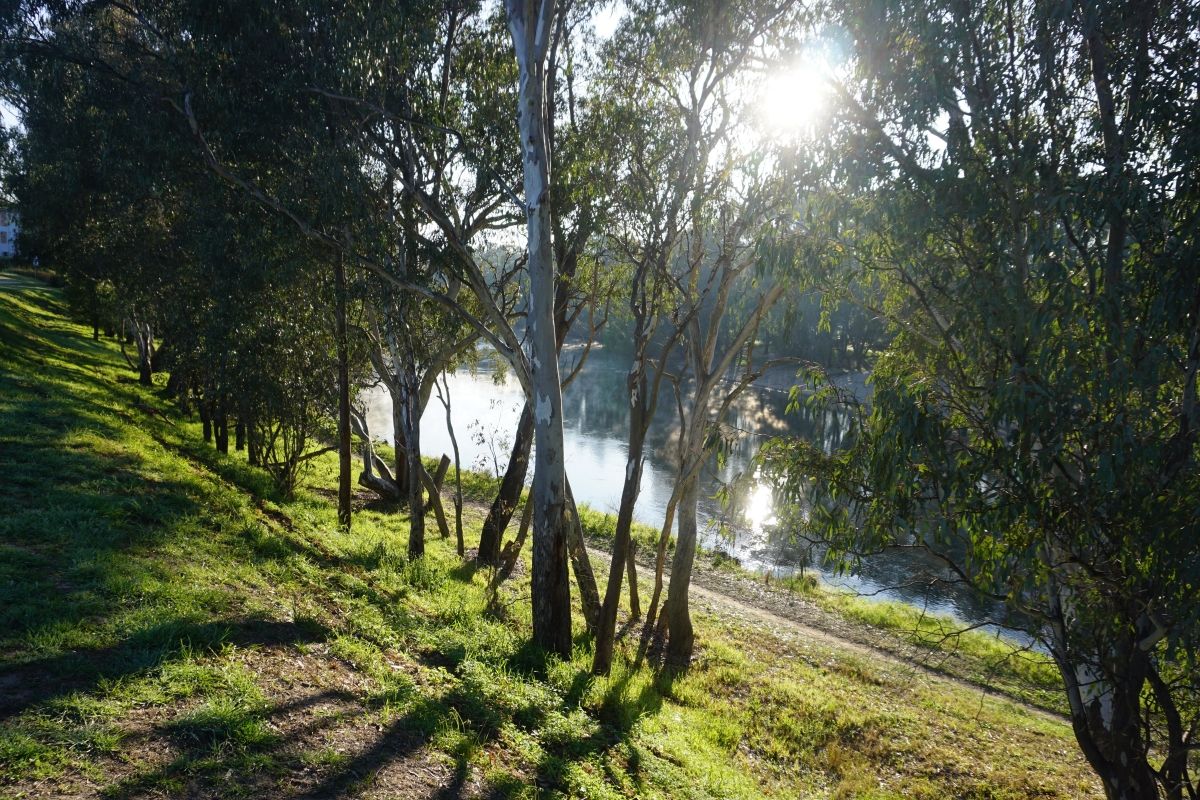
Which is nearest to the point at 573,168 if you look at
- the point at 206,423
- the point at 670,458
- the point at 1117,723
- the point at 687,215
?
the point at 687,215

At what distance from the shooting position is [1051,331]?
14.0 ft

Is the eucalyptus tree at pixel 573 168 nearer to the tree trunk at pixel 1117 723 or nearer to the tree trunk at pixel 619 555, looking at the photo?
the tree trunk at pixel 619 555

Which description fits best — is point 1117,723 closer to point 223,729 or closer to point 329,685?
point 329,685

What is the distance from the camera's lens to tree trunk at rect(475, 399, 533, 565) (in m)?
10.3

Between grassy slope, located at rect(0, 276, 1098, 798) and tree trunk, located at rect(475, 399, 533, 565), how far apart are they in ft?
2.86

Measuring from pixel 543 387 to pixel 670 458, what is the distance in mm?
18012

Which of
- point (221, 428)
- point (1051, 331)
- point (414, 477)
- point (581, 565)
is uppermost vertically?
point (1051, 331)

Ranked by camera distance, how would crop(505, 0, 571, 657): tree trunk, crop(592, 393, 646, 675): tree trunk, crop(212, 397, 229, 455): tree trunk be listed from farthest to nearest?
crop(212, 397, 229, 455): tree trunk < crop(505, 0, 571, 657): tree trunk < crop(592, 393, 646, 675): tree trunk

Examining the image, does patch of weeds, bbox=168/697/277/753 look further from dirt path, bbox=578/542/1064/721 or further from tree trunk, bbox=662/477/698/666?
dirt path, bbox=578/542/1064/721

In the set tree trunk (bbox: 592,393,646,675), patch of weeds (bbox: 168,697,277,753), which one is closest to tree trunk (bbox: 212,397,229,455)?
tree trunk (bbox: 592,393,646,675)

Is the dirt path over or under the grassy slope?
under

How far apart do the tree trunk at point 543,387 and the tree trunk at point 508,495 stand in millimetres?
3400

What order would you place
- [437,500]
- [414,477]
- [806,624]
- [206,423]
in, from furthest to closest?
[206,423]
[806,624]
[437,500]
[414,477]

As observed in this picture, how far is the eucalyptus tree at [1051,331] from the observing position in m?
4.06
